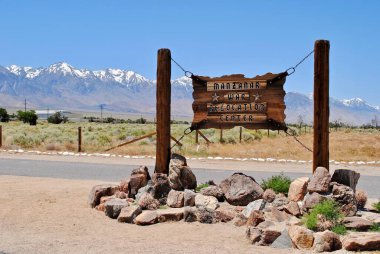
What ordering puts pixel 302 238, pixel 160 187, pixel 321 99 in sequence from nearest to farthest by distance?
pixel 302 238, pixel 321 99, pixel 160 187

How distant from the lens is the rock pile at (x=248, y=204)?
27.6 ft

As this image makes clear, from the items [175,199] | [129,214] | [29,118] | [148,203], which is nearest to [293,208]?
[175,199]

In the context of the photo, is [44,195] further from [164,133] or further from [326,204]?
[326,204]

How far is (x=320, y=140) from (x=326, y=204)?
170 cm

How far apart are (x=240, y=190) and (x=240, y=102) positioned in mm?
1832

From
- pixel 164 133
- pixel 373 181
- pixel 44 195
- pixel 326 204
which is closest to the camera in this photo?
pixel 326 204

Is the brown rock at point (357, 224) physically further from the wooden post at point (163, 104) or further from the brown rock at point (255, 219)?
the wooden post at point (163, 104)

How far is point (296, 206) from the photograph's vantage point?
9992 mm

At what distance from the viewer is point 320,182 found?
9.95 m

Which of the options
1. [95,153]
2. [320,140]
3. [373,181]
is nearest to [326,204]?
[320,140]

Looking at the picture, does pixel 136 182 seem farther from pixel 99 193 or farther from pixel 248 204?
pixel 248 204

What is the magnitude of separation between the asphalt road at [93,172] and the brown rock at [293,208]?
5.55 metres

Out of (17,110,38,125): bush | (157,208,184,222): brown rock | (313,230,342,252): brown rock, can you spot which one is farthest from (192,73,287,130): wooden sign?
(17,110,38,125): bush

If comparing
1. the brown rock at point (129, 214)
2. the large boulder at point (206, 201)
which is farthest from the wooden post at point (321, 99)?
the brown rock at point (129, 214)
